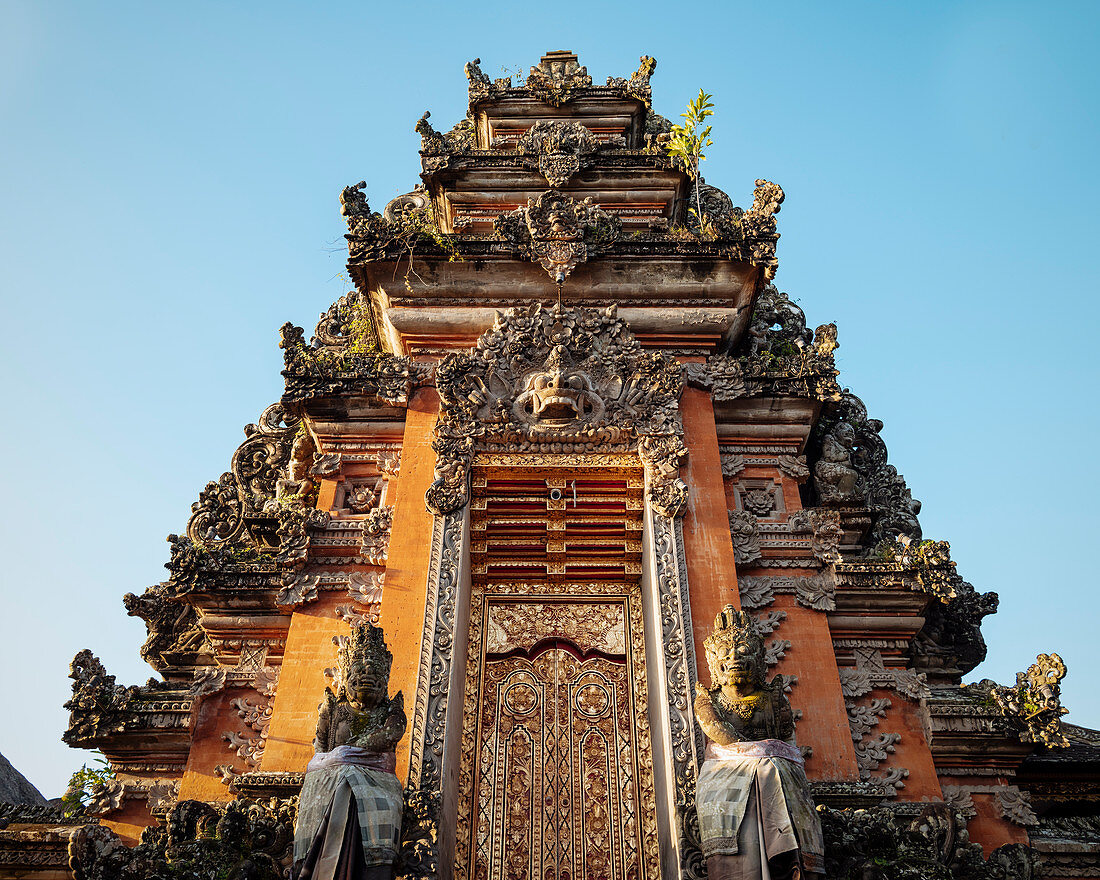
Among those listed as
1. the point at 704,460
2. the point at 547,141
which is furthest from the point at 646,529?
the point at 547,141

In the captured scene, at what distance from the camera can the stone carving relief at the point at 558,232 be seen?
12070 mm

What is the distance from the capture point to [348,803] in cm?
674

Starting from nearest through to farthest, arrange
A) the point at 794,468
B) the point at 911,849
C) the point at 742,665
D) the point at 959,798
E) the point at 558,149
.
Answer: the point at 742,665
the point at 911,849
the point at 959,798
the point at 794,468
the point at 558,149

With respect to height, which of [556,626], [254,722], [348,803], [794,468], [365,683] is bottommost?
[348,803]

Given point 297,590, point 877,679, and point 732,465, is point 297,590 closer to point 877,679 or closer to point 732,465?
point 732,465

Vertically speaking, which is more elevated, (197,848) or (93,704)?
(93,704)

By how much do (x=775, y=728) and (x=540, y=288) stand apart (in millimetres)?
6638

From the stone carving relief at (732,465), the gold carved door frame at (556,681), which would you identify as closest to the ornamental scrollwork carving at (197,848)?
the gold carved door frame at (556,681)

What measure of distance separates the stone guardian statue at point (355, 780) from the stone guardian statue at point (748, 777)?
229cm

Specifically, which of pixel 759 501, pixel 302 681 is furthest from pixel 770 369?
pixel 302 681

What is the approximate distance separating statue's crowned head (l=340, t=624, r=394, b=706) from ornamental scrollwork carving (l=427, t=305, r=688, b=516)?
8.24 ft

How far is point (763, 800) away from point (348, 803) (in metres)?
2.91

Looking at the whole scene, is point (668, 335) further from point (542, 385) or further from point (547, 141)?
point (547, 141)

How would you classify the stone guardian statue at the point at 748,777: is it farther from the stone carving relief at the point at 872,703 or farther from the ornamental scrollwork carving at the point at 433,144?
the ornamental scrollwork carving at the point at 433,144
